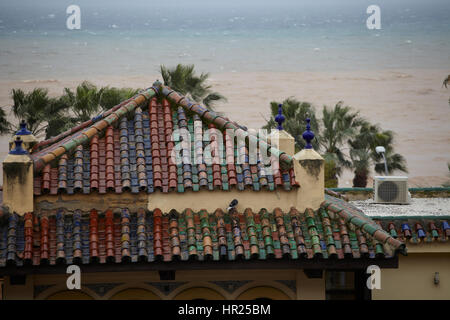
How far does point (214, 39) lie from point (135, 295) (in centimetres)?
8659

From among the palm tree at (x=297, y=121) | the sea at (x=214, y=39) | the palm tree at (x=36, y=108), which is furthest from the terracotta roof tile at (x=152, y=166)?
the sea at (x=214, y=39)

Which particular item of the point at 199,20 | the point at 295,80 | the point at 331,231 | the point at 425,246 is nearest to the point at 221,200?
the point at 331,231

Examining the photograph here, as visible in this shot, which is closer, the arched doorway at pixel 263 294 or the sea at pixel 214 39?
the arched doorway at pixel 263 294

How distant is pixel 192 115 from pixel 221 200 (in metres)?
1.91

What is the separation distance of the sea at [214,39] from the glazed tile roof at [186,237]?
68062mm

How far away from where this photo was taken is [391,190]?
19812mm

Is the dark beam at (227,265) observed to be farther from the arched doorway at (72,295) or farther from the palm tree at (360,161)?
the palm tree at (360,161)

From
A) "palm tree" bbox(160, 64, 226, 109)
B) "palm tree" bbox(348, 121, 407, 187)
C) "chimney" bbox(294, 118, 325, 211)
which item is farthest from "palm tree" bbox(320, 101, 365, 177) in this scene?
"chimney" bbox(294, 118, 325, 211)

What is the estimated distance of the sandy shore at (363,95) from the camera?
69.2m

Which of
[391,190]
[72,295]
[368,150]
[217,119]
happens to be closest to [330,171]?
[368,150]

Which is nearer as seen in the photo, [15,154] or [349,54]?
[15,154]
